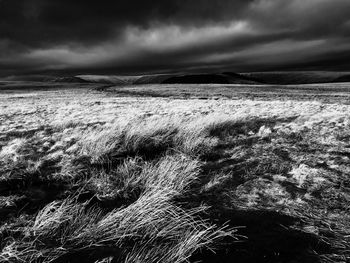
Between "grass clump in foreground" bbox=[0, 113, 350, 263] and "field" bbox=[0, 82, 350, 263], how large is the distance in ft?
0.05

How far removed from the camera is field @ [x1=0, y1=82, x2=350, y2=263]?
2.77m

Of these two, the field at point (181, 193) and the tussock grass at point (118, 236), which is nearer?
the tussock grass at point (118, 236)

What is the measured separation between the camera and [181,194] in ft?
13.0

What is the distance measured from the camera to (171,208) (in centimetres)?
349

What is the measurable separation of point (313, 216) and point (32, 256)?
2968 mm

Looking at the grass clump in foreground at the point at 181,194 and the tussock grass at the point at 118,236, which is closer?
the tussock grass at the point at 118,236

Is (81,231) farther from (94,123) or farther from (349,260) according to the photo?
(94,123)

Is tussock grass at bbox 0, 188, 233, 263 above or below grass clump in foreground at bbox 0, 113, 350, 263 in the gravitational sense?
above

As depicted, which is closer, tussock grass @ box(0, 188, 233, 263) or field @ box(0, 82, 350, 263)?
tussock grass @ box(0, 188, 233, 263)

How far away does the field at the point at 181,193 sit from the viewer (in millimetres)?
2766

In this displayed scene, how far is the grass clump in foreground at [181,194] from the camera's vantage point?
2.76 m

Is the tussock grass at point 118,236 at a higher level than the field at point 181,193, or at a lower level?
higher

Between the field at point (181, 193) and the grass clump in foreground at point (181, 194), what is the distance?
0.02 m

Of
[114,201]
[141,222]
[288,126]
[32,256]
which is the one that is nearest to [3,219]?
[32,256]
